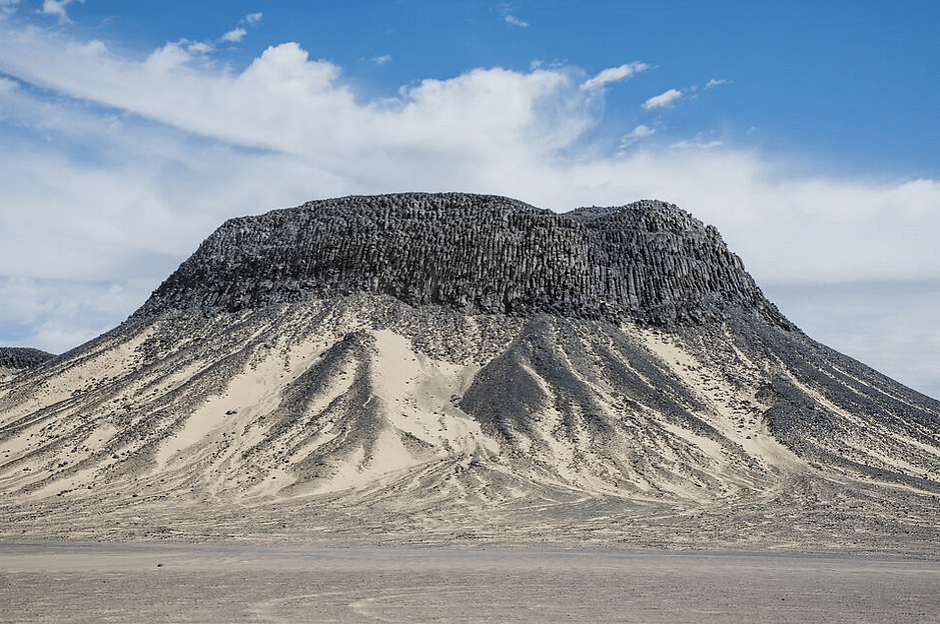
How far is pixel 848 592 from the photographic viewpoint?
1484cm

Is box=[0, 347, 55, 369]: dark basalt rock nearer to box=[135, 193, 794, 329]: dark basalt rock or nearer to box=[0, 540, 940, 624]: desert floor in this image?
box=[135, 193, 794, 329]: dark basalt rock

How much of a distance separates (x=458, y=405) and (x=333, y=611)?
93.2 feet

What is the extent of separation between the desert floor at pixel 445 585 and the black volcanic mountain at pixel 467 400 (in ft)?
13.7

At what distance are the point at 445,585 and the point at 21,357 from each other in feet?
243

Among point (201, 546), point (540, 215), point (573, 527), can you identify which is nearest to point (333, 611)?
point (201, 546)

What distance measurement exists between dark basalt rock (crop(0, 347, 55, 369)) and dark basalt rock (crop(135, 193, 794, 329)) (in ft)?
90.9

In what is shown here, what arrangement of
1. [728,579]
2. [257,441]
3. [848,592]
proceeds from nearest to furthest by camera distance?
[848,592]
[728,579]
[257,441]

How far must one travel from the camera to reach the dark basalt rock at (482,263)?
165 feet

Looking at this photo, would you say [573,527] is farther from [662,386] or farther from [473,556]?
[662,386]

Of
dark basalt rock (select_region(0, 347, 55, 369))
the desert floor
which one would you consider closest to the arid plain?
the desert floor

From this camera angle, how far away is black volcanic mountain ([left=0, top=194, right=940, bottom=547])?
28.3m

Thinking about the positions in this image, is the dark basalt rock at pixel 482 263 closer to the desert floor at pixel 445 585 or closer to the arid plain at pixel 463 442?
the arid plain at pixel 463 442

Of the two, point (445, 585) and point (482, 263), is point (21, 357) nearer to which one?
point (482, 263)

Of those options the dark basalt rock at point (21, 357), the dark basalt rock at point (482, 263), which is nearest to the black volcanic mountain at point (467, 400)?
the dark basalt rock at point (482, 263)
